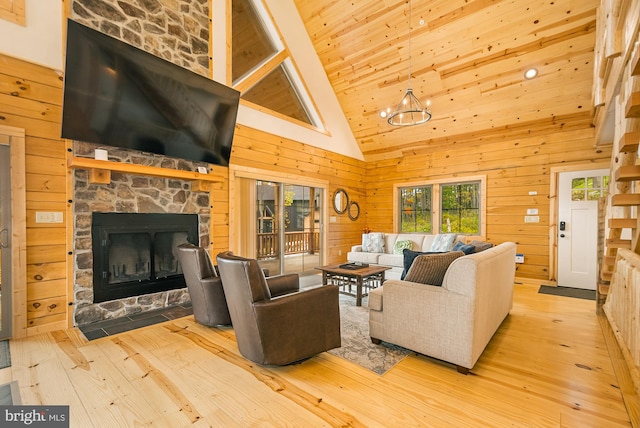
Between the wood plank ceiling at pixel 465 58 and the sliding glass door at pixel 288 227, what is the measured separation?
2.44 metres

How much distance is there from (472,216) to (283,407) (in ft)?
18.3

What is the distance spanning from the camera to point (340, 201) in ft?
22.1

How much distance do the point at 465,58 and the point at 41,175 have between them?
19.2 ft

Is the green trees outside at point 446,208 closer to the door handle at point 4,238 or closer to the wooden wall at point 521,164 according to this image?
the wooden wall at point 521,164

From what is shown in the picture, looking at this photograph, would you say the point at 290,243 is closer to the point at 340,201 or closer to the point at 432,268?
the point at 340,201

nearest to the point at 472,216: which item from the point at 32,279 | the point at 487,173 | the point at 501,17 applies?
the point at 487,173

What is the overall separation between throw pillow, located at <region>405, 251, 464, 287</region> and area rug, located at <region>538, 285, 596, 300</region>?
136 inches

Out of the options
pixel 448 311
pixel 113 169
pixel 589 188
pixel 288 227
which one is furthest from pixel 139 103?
pixel 589 188

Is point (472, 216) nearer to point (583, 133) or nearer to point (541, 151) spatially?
point (541, 151)

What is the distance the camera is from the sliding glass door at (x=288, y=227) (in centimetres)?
516

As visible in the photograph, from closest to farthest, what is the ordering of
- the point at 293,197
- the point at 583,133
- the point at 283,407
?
the point at 283,407 → the point at 583,133 → the point at 293,197

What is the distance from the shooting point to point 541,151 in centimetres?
526

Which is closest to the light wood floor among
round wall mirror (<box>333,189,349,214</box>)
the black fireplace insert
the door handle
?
the black fireplace insert

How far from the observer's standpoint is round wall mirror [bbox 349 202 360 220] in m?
7.06
